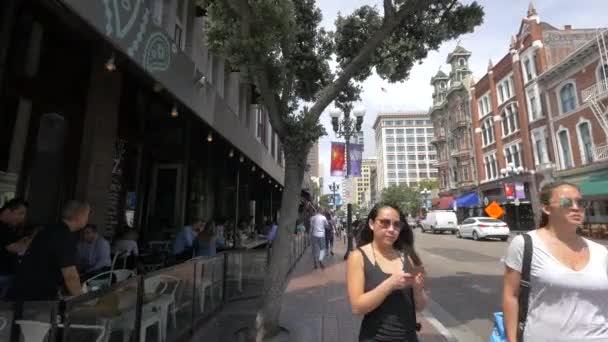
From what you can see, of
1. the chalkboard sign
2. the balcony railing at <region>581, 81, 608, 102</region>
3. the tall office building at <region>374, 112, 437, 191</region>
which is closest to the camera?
the chalkboard sign

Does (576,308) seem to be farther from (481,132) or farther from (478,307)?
(481,132)

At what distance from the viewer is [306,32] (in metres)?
6.44

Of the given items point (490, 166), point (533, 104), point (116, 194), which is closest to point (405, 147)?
point (490, 166)

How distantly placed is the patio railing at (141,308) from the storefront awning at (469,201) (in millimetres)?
38662

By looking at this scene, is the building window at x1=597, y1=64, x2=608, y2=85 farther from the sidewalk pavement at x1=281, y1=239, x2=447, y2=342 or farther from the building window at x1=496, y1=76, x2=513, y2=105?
the sidewalk pavement at x1=281, y1=239, x2=447, y2=342

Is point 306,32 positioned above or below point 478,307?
above

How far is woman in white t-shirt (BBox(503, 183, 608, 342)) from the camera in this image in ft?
6.68

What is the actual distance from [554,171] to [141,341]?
106ft

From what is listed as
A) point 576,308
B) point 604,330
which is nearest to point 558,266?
point 576,308

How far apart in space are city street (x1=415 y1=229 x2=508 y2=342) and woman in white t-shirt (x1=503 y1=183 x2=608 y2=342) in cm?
348

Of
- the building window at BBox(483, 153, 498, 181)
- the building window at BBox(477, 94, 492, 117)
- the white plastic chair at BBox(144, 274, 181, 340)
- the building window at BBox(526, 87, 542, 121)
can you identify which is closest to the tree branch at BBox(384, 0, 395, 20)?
the white plastic chair at BBox(144, 274, 181, 340)

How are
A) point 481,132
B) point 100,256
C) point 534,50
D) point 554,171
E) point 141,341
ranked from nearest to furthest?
1. point 141,341
2. point 100,256
3. point 554,171
4. point 534,50
5. point 481,132

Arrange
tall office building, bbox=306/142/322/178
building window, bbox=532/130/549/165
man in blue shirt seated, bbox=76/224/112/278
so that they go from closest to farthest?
man in blue shirt seated, bbox=76/224/112/278, tall office building, bbox=306/142/322/178, building window, bbox=532/130/549/165

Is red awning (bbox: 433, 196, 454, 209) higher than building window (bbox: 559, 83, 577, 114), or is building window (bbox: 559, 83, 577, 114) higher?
building window (bbox: 559, 83, 577, 114)
